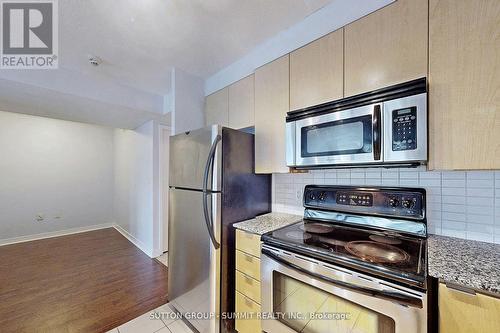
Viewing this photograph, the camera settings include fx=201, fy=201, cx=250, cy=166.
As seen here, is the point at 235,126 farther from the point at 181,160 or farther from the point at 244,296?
the point at 244,296

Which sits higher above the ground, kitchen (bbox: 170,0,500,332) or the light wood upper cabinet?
the light wood upper cabinet

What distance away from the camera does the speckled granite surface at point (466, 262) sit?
0.73 metres

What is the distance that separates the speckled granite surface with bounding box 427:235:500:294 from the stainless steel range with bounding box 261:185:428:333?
0.17ft

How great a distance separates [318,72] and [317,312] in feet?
4.87

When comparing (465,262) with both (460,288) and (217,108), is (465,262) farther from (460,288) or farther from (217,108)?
(217,108)

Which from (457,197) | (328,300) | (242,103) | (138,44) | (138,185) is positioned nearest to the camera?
(328,300)

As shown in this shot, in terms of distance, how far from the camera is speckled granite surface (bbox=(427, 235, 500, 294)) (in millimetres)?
726

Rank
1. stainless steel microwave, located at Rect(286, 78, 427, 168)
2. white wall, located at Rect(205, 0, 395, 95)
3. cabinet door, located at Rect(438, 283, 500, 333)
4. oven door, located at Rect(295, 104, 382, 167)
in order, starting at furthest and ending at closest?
white wall, located at Rect(205, 0, 395, 95) → oven door, located at Rect(295, 104, 382, 167) → stainless steel microwave, located at Rect(286, 78, 427, 168) → cabinet door, located at Rect(438, 283, 500, 333)

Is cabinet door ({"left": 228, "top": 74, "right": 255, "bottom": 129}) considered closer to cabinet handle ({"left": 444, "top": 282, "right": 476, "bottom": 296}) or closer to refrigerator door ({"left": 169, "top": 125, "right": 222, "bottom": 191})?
refrigerator door ({"left": 169, "top": 125, "right": 222, "bottom": 191})

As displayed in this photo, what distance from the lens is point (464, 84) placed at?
0.92 m

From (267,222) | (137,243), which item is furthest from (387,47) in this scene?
(137,243)

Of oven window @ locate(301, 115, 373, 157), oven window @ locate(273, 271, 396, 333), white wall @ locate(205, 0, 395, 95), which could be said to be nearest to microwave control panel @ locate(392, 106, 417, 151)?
oven window @ locate(301, 115, 373, 157)

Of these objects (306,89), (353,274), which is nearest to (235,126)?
(306,89)

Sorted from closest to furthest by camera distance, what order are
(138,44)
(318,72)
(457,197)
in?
(457,197), (318,72), (138,44)
